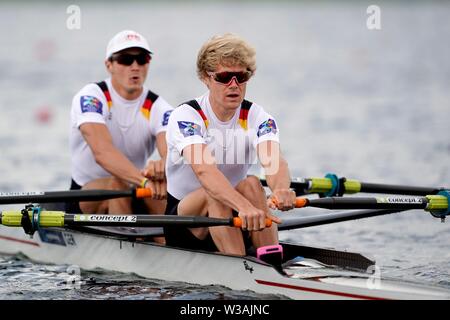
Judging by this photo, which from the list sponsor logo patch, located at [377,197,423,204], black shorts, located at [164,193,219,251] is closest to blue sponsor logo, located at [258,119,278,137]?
black shorts, located at [164,193,219,251]

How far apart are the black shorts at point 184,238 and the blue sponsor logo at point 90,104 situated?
1.83 meters

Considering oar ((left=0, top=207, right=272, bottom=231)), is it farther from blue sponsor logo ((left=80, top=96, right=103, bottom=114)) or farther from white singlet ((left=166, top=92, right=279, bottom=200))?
blue sponsor logo ((left=80, top=96, right=103, bottom=114))

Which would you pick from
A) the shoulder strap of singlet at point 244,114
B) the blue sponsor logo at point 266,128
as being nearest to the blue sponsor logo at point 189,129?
the shoulder strap of singlet at point 244,114

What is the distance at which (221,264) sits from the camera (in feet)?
28.6

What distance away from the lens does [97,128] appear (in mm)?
10453

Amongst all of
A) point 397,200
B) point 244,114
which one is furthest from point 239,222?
point 397,200

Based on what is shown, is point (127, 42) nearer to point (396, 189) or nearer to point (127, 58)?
point (127, 58)

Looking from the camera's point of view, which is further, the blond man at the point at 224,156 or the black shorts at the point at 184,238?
the black shorts at the point at 184,238

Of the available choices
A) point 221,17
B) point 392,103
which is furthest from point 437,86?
point 221,17

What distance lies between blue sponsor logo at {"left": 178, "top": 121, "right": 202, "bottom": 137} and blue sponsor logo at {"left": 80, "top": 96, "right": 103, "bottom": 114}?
2.18 metres

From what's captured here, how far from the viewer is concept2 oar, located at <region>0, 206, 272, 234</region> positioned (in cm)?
844

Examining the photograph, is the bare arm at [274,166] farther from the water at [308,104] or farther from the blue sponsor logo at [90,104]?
the blue sponsor logo at [90,104]

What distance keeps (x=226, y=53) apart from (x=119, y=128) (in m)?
2.76

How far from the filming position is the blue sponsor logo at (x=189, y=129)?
8.59 meters
